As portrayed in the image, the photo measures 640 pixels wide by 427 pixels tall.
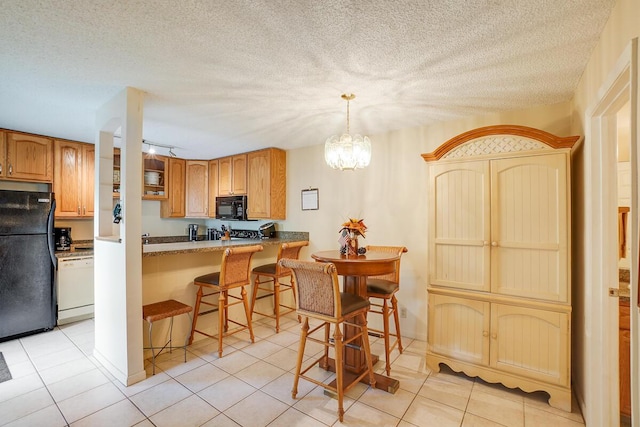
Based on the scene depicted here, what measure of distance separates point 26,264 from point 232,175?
8.66 ft

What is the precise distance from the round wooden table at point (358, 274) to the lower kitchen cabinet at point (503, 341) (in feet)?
1.82

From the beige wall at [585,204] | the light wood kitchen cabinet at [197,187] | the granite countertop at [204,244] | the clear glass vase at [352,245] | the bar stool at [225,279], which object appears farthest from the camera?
the light wood kitchen cabinet at [197,187]

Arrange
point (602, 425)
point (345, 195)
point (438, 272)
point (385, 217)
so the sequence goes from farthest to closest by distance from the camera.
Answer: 1. point (345, 195)
2. point (385, 217)
3. point (438, 272)
4. point (602, 425)

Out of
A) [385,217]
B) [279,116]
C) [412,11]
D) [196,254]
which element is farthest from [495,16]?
[196,254]

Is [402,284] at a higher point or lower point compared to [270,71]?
lower

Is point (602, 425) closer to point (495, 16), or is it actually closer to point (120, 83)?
point (495, 16)

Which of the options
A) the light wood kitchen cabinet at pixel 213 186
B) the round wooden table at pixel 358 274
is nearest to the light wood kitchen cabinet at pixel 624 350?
the round wooden table at pixel 358 274

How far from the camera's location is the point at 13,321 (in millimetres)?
3160

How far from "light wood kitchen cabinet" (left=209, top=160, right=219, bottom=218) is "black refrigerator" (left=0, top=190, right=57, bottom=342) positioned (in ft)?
6.74

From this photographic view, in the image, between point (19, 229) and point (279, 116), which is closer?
point (279, 116)

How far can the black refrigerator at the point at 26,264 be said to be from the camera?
313cm

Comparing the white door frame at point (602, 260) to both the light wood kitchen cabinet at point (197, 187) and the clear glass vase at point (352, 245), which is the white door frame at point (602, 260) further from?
the light wood kitchen cabinet at point (197, 187)

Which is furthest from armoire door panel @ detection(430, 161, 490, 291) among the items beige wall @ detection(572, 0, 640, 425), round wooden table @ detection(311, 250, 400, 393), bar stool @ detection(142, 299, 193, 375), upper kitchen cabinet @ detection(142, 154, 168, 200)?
upper kitchen cabinet @ detection(142, 154, 168, 200)

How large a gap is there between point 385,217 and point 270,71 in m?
2.11
